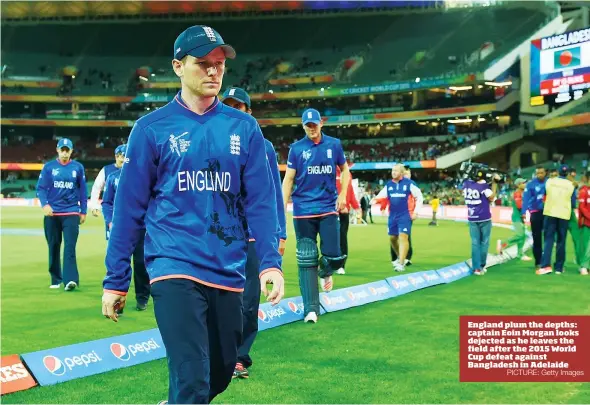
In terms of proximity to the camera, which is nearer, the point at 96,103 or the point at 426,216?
the point at 426,216

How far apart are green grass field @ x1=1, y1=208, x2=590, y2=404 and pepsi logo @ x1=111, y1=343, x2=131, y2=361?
218 mm

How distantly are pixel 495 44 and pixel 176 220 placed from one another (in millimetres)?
57800

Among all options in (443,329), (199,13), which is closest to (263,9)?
(199,13)

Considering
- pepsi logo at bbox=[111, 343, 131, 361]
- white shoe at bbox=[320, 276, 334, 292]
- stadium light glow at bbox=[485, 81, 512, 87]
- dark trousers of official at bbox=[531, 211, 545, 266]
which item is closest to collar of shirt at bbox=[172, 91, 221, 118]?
pepsi logo at bbox=[111, 343, 131, 361]

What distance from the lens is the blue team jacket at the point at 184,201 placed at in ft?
11.2

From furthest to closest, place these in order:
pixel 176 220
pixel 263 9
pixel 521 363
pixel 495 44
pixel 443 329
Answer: pixel 263 9 < pixel 495 44 < pixel 443 329 < pixel 521 363 < pixel 176 220

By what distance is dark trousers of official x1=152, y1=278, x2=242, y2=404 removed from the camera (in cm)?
329

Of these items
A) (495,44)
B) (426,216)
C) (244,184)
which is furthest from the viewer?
(495,44)

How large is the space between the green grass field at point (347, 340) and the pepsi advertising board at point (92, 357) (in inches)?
5.2

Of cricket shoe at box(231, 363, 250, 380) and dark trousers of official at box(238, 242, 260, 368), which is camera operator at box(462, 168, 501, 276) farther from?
cricket shoe at box(231, 363, 250, 380)

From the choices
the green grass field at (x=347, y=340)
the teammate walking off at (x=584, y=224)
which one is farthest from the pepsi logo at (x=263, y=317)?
the teammate walking off at (x=584, y=224)

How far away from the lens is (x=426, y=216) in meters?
36.2

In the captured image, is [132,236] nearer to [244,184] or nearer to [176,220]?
[176,220]

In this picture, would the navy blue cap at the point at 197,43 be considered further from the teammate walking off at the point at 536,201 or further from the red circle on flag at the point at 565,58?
the red circle on flag at the point at 565,58
